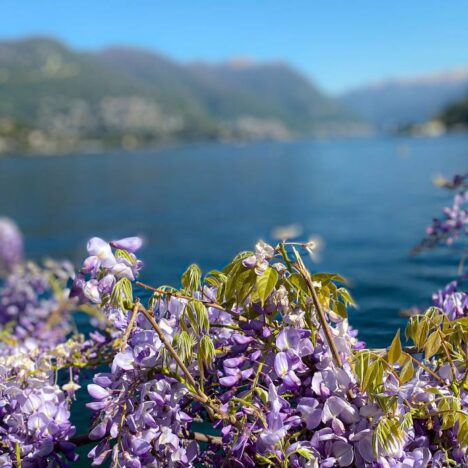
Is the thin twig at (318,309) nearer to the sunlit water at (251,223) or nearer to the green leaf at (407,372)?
the green leaf at (407,372)

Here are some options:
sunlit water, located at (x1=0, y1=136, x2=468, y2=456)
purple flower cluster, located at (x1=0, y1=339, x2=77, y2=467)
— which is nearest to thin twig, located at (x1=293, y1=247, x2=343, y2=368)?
purple flower cluster, located at (x1=0, y1=339, x2=77, y2=467)

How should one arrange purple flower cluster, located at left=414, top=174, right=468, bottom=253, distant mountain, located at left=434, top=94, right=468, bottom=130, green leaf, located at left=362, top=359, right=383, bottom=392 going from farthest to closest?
distant mountain, located at left=434, top=94, right=468, bottom=130, purple flower cluster, located at left=414, top=174, right=468, bottom=253, green leaf, located at left=362, top=359, right=383, bottom=392

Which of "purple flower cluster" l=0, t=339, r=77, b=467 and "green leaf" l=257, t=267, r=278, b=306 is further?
"purple flower cluster" l=0, t=339, r=77, b=467

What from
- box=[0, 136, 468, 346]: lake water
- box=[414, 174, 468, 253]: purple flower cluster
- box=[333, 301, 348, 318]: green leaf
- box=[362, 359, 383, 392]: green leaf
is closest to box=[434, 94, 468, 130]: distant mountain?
box=[0, 136, 468, 346]: lake water

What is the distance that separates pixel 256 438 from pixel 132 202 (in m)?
23.6

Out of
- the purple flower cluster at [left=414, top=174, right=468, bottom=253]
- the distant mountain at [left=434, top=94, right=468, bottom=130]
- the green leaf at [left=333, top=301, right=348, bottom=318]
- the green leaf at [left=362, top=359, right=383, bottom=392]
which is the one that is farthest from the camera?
the distant mountain at [left=434, top=94, right=468, bottom=130]

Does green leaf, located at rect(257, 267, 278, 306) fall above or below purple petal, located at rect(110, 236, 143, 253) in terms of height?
below

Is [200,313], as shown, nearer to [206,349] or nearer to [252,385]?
[206,349]

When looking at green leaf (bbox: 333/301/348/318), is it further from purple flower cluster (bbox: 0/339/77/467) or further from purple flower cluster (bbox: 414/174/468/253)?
purple flower cluster (bbox: 414/174/468/253)

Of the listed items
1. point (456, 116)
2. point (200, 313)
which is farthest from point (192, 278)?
point (456, 116)

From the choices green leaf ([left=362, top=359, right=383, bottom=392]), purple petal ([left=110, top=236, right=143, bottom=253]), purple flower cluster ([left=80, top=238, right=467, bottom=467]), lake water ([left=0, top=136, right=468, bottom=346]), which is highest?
purple petal ([left=110, top=236, right=143, bottom=253])

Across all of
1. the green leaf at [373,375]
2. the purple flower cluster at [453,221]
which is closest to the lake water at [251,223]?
the purple flower cluster at [453,221]

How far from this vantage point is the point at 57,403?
1.13m

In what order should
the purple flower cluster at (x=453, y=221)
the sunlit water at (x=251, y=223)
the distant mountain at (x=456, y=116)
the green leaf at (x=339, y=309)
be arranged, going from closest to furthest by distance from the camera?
the green leaf at (x=339, y=309), the purple flower cluster at (x=453, y=221), the sunlit water at (x=251, y=223), the distant mountain at (x=456, y=116)
